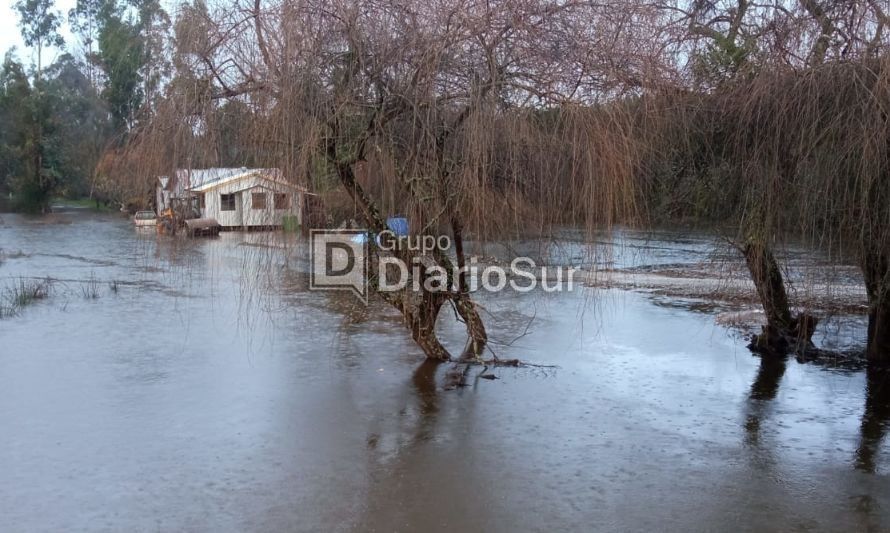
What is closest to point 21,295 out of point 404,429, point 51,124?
point 404,429

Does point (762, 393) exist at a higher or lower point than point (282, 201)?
lower

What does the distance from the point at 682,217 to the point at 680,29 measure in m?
2.34

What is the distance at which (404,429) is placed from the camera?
25.7 feet

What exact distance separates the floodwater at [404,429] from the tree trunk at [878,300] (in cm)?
65

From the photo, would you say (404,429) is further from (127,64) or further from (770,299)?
(127,64)

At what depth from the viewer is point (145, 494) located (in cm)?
609

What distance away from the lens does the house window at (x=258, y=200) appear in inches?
312

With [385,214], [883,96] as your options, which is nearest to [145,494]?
[385,214]

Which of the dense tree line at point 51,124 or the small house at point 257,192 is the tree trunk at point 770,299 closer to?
the small house at point 257,192

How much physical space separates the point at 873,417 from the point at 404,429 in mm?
4849

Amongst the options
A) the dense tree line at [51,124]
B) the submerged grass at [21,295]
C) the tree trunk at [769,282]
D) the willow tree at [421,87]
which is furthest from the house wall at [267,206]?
the dense tree line at [51,124]

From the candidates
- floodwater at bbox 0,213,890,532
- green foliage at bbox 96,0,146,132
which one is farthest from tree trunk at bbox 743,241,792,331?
green foliage at bbox 96,0,146,132

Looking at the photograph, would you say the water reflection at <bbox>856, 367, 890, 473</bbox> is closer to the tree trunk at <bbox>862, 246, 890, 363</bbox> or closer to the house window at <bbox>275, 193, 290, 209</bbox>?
the tree trunk at <bbox>862, 246, 890, 363</bbox>

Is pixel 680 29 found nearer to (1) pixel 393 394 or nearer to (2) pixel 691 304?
(1) pixel 393 394
